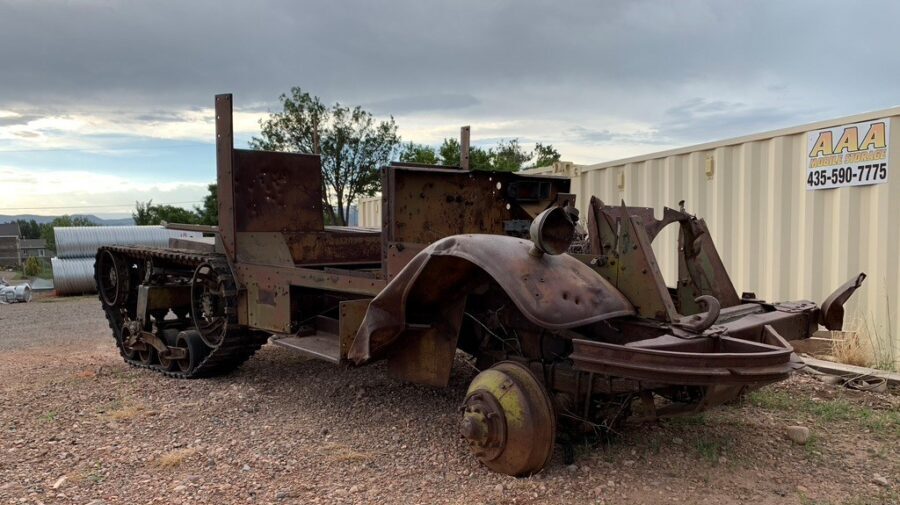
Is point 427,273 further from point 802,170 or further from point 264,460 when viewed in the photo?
point 802,170

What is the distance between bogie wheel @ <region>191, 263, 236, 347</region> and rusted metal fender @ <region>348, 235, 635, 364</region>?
2063mm

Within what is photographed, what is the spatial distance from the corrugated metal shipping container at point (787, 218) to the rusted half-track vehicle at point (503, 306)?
2298 mm

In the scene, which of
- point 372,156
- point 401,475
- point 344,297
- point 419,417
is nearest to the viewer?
point 401,475

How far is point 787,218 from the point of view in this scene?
22.4ft

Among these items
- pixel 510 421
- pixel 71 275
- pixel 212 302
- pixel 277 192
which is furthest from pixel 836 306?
pixel 71 275

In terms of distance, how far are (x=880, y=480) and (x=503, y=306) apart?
6.85 ft

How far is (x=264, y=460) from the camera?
403cm

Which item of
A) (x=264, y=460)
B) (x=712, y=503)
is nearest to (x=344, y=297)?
(x=264, y=460)

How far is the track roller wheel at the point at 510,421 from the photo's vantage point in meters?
3.46

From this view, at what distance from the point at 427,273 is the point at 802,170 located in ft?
14.9

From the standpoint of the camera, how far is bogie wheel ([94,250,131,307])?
7.23m

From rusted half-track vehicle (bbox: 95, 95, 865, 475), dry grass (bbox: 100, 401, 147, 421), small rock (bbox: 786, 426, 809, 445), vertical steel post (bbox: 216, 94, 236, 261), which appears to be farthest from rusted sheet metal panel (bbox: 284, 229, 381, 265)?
small rock (bbox: 786, 426, 809, 445)

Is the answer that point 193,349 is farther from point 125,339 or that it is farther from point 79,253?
point 79,253

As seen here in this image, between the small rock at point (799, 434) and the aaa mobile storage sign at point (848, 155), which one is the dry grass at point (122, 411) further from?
the aaa mobile storage sign at point (848, 155)
